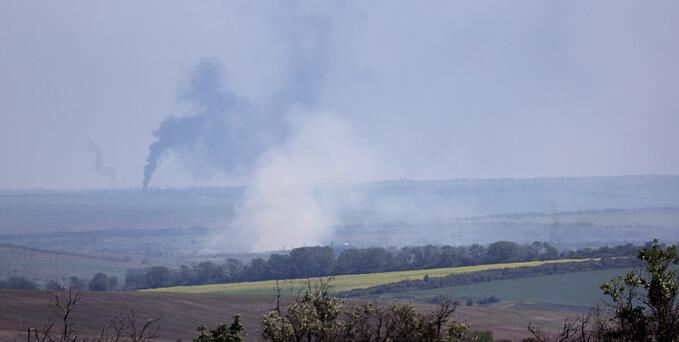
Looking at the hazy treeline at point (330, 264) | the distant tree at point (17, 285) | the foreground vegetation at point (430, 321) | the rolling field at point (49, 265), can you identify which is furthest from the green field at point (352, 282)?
the foreground vegetation at point (430, 321)

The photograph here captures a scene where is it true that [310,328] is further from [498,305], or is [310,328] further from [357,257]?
[357,257]

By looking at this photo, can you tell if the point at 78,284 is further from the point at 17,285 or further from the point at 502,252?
the point at 502,252

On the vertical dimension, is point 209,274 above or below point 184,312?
above

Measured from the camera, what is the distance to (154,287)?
111 m

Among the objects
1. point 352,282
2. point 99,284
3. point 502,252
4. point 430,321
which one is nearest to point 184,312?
point 352,282

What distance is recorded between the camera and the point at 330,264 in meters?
121

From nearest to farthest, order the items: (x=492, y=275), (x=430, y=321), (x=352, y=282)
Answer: (x=430, y=321) < (x=492, y=275) < (x=352, y=282)

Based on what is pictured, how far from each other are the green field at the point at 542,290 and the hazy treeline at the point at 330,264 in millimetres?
16561

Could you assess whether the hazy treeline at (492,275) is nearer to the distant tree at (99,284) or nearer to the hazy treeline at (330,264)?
the hazy treeline at (330,264)

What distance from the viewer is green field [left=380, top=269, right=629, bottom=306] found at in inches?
3270

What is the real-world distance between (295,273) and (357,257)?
7701mm

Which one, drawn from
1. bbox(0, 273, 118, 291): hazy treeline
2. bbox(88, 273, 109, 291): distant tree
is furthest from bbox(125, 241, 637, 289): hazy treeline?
bbox(88, 273, 109, 291): distant tree

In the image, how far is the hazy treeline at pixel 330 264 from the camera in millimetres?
113688

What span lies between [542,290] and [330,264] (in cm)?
3637
